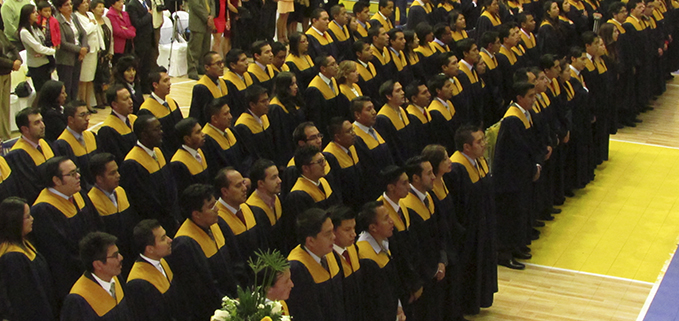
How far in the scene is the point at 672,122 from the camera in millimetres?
13398

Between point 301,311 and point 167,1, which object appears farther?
point 167,1

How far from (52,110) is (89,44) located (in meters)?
3.90

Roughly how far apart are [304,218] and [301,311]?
1.95 ft

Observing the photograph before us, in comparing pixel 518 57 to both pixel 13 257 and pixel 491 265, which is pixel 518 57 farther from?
pixel 13 257

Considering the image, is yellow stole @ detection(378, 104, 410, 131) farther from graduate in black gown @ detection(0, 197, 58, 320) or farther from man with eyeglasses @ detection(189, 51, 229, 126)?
graduate in black gown @ detection(0, 197, 58, 320)

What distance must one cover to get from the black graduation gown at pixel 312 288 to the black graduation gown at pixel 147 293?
766 mm

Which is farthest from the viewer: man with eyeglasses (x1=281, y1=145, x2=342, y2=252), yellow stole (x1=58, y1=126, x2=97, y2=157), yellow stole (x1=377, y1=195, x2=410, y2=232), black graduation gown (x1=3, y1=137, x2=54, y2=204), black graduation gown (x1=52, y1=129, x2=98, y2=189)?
yellow stole (x1=58, y1=126, x2=97, y2=157)

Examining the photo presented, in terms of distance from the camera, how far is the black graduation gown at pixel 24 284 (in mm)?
5547

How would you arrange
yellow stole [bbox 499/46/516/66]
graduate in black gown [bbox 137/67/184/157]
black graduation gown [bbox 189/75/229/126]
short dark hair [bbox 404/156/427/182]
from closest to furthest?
short dark hair [bbox 404/156/427/182]
graduate in black gown [bbox 137/67/184/157]
black graduation gown [bbox 189/75/229/126]
yellow stole [bbox 499/46/516/66]

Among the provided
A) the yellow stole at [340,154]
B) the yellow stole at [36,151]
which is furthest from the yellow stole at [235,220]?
the yellow stole at [36,151]

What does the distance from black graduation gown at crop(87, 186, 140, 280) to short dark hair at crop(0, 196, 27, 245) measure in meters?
0.89

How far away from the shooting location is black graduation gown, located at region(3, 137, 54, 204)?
7.05m

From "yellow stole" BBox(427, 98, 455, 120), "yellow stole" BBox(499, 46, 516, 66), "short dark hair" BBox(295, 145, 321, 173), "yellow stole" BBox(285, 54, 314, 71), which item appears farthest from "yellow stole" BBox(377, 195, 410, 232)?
"yellow stole" BBox(499, 46, 516, 66)

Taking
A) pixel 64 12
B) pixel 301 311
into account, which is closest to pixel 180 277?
pixel 301 311
